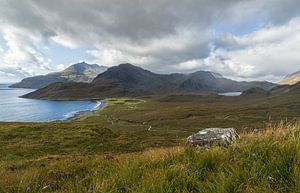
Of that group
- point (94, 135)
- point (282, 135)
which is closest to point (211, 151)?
point (282, 135)

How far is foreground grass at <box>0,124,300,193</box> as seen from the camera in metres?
5.25

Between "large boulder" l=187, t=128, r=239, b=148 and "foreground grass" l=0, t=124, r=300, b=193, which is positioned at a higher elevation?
"foreground grass" l=0, t=124, r=300, b=193

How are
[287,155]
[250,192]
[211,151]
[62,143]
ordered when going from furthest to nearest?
[62,143] → [211,151] → [287,155] → [250,192]

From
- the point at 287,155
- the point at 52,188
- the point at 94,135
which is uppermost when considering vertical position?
the point at 287,155

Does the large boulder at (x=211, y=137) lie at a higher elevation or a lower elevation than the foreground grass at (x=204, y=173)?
lower

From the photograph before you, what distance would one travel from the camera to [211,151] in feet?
23.9

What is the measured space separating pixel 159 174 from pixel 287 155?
258 cm

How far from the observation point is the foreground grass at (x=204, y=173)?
525cm

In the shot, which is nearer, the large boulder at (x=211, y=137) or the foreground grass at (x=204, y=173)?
the foreground grass at (x=204, y=173)

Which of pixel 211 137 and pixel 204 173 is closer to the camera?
pixel 204 173

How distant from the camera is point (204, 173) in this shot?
641cm

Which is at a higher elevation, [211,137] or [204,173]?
[204,173]

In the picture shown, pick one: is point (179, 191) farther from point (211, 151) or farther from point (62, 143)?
point (62, 143)

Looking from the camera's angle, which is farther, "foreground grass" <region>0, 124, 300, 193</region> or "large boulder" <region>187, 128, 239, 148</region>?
"large boulder" <region>187, 128, 239, 148</region>
